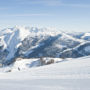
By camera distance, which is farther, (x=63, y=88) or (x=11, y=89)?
(x=11, y=89)

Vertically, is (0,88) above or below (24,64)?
above

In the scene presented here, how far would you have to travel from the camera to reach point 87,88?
5.77 metres

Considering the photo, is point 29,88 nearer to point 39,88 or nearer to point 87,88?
point 39,88

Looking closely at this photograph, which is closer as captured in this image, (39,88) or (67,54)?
(39,88)

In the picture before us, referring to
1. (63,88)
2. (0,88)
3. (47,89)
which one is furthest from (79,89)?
(0,88)

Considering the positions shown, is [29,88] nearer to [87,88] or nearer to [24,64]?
[87,88]

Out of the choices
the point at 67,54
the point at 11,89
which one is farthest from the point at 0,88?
the point at 67,54

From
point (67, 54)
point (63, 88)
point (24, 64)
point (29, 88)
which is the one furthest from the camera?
point (67, 54)

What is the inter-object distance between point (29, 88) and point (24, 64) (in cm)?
6420

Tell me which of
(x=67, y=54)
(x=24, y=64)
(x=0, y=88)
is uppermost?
(x=0, y=88)

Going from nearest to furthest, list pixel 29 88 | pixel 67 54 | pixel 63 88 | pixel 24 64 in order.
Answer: pixel 63 88 → pixel 29 88 → pixel 24 64 → pixel 67 54

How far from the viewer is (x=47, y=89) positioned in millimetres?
6285

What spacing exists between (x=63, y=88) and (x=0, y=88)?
2.57 metres

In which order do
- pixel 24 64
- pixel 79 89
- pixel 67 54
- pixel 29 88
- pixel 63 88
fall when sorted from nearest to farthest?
pixel 79 89 < pixel 63 88 < pixel 29 88 < pixel 24 64 < pixel 67 54
